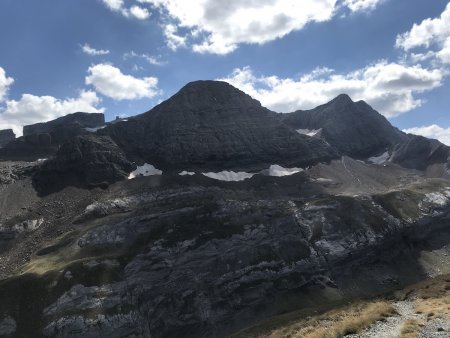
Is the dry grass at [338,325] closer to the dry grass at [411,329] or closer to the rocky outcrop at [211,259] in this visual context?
the dry grass at [411,329]

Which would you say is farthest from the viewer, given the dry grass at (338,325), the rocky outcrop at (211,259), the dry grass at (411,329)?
the rocky outcrop at (211,259)

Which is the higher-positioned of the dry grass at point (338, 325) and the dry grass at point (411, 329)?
the dry grass at point (411, 329)

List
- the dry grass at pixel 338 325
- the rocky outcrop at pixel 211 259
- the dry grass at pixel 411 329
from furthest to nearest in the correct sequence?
the rocky outcrop at pixel 211 259, the dry grass at pixel 338 325, the dry grass at pixel 411 329

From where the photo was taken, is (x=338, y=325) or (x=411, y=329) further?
(x=338, y=325)

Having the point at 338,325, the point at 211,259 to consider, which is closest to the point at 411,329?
the point at 338,325

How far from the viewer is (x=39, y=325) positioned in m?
99.2

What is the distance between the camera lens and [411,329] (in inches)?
1414

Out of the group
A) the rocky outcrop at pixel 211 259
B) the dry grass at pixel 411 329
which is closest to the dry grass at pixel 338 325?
the dry grass at pixel 411 329

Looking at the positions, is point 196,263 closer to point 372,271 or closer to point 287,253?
point 287,253

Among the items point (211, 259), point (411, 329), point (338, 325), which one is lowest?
point (211, 259)

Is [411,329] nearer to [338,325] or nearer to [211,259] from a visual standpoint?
[338,325]

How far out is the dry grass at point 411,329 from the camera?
34.7 metres

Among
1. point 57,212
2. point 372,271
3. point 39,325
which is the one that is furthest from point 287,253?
point 57,212

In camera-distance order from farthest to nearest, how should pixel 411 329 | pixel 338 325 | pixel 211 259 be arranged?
1. pixel 211 259
2. pixel 338 325
3. pixel 411 329
